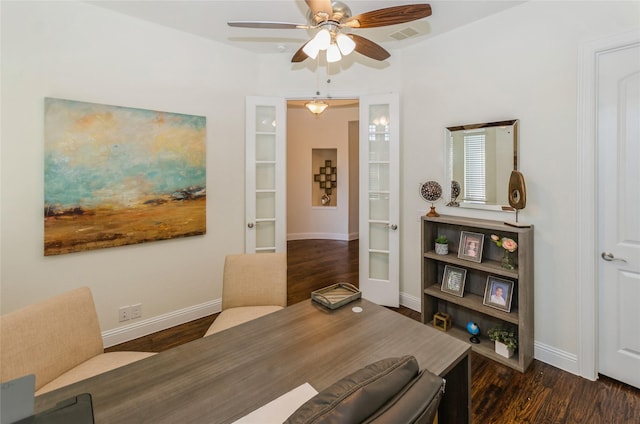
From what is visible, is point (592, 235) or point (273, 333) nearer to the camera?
point (273, 333)

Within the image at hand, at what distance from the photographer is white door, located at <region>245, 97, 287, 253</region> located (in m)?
3.39

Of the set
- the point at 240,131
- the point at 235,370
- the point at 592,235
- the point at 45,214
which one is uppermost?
the point at 240,131

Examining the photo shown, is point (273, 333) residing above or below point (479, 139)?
below

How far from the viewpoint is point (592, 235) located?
2125mm

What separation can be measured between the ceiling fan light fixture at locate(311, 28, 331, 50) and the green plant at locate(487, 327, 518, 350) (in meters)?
2.56

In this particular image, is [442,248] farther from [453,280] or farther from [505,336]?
[505,336]

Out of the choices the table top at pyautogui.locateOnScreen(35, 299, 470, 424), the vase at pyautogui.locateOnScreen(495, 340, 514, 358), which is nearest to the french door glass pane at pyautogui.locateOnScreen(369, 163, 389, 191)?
the vase at pyautogui.locateOnScreen(495, 340, 514, 358)

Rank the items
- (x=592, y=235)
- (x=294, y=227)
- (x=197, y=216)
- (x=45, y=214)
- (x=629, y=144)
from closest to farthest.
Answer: (x=629, y=144) → (x=592, y=235) → (x=45, y=214) → (x=197, y=216) → (x=294, y=227)

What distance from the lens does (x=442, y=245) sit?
2.82 meters

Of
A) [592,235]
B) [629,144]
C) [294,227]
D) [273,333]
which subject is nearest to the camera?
[273,333]

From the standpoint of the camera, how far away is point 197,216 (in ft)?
10.2

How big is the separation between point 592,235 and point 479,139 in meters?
1.13

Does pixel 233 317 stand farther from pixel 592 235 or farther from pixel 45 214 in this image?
pixel 592 235

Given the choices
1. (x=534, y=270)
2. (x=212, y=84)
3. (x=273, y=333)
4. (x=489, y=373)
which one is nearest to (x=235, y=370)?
(x=273, y=333)
